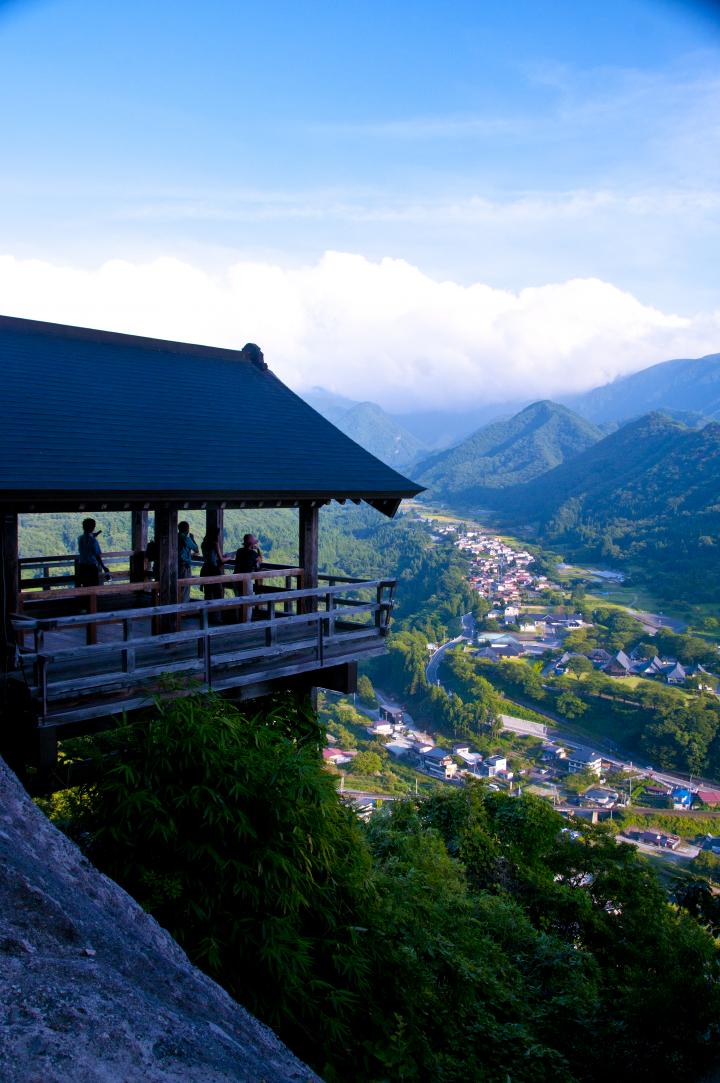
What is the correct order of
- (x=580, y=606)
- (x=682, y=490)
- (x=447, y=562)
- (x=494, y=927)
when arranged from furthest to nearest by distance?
(x=682, y=490) < (x=447, y=562) < (x=580, y=606) < (x=494, y=927)

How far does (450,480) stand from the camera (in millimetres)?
157375

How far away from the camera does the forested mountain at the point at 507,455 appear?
144 meters

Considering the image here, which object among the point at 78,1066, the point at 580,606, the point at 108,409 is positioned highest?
the point at 108,409

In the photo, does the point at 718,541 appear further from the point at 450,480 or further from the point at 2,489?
the point at 450,480

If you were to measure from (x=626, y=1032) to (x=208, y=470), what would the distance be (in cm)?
677

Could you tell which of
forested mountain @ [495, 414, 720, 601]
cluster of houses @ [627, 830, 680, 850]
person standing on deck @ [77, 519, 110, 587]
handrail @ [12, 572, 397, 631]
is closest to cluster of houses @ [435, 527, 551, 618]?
forested mountain @ [495, 414, 720, 601]

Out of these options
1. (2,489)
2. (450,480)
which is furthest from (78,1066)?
(450,480)

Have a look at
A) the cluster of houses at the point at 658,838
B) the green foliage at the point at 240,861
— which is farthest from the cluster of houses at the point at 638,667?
the green foliage at the point at 240,861

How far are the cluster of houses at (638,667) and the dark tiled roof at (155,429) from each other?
46.2 meters

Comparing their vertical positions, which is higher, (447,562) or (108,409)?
(108,409)

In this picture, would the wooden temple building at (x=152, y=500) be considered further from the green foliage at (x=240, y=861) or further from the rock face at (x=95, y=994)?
the rock face at (x=95, y=994)

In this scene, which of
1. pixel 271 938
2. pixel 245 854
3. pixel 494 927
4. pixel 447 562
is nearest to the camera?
pixel 271 938

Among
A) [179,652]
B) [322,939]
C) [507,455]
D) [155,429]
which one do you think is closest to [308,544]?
[179,652]

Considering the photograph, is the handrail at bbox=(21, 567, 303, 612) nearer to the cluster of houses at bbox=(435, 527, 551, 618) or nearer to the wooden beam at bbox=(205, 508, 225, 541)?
the wooden beam at bbox=(205, 508, 225, 541)
